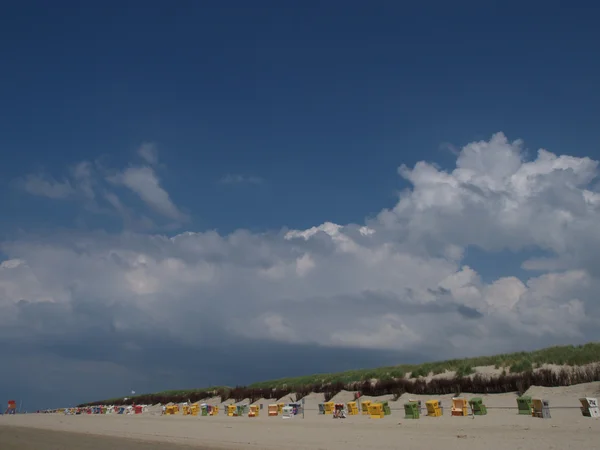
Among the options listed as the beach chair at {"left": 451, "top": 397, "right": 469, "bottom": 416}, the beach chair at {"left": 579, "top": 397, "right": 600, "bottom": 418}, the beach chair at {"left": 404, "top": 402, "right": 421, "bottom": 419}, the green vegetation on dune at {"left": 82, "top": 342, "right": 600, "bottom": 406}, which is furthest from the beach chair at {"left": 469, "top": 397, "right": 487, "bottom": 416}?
the green vegetation on dune at {"left": 82, "top": 342, "right": 600, "bottom": 406}

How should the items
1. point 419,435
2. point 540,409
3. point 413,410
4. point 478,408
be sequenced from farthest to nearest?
1. point 413,410
2. point 478,408
3. point 540,409
4. point 419,435

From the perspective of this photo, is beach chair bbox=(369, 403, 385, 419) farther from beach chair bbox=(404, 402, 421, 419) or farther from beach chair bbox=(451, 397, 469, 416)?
beach chair bbox=(451, 397, 469, 416)

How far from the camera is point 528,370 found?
31547 millimetres

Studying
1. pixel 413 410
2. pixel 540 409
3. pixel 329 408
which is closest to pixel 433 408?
pixel 413 410

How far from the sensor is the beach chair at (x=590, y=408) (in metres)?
19.0

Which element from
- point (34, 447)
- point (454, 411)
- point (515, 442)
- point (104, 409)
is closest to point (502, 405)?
point (454, 411)

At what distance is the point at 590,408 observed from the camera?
19078mm

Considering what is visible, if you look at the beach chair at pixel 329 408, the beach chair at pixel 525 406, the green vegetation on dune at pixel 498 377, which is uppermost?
the green vegetation on dune at pixel 498 377

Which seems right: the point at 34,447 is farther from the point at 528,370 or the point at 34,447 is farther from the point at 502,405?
the point at 528,370

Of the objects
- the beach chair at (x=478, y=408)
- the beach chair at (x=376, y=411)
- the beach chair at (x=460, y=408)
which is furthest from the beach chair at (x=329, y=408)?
the beach chair at (x=478, y=408)

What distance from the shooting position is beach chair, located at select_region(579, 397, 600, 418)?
19.0 m

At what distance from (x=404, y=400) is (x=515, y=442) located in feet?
63.9

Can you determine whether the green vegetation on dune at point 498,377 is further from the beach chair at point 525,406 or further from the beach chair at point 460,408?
the beach chair at point 525,406

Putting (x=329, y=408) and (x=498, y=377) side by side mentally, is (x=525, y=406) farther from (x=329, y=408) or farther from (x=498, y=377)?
(x=329, y=408)
